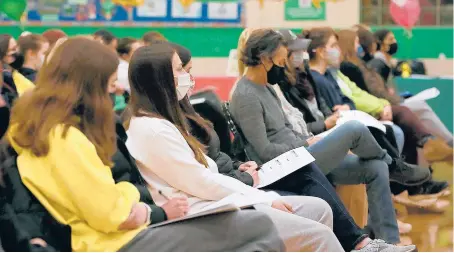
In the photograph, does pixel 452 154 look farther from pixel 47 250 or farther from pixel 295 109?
pixel 47 250

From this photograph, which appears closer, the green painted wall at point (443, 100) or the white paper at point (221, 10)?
the green painted wall at point (443, 100)

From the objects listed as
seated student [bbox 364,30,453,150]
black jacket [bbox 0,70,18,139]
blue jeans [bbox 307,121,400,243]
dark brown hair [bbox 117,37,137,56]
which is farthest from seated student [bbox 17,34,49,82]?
seated student [bbox 364,30,453,150]

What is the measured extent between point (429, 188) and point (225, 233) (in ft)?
14.3

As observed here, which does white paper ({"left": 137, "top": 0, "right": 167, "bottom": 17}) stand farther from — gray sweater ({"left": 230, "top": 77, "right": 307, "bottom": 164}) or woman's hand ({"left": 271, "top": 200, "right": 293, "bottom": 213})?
woman's hand ({"left": 271, "top": 200, "right": 293, "bottom": 213})

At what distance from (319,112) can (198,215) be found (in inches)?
110

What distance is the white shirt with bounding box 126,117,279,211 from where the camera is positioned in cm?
330

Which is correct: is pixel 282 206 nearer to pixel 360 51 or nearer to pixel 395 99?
pixel 395 99

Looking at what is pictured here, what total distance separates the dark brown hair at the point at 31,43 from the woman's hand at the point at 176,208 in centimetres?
320

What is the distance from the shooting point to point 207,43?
35.4ft

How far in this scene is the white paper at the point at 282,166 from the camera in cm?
412

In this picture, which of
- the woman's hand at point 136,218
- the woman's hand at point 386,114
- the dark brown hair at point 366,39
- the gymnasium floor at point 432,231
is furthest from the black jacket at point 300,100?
the woman's hand at point 136,218

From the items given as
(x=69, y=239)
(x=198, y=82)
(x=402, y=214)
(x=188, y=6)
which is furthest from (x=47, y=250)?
(x=188, y=6)

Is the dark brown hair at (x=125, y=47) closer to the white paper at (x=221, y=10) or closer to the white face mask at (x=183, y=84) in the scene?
the white paper at (x=221, y=10)

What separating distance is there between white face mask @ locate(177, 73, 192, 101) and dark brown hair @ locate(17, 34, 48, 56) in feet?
7.93
